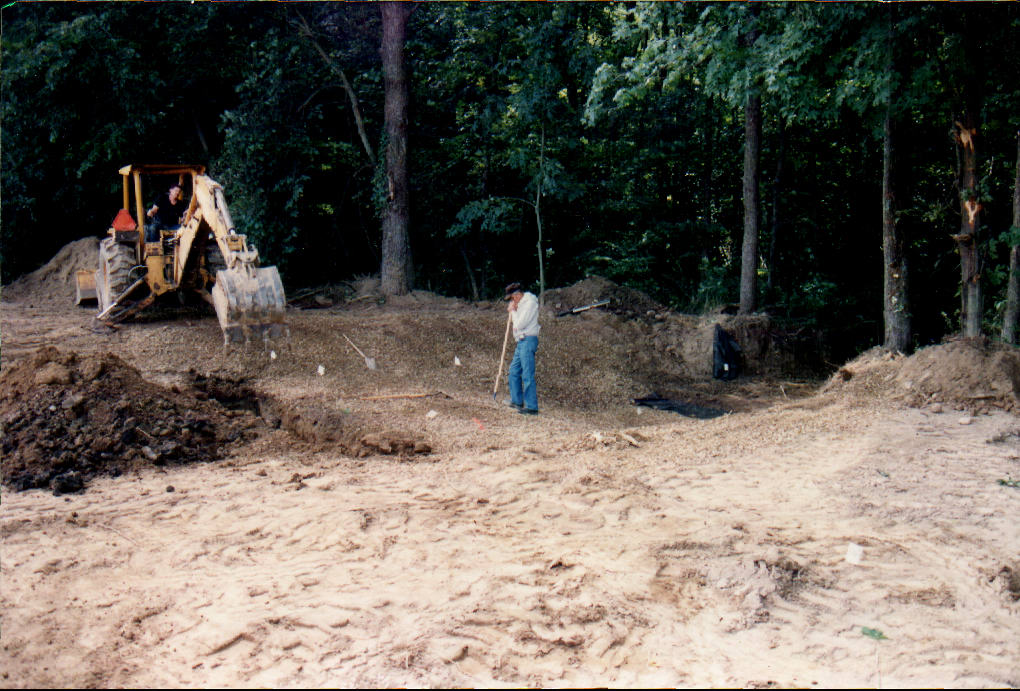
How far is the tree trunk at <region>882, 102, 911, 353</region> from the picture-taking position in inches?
504

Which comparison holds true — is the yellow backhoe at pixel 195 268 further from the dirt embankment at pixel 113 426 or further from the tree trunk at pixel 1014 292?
the tree trunk at pixel 1014 292

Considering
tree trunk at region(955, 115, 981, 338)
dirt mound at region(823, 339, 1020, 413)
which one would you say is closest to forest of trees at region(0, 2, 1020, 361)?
tree trunk at region(955, 115, 981, 338)

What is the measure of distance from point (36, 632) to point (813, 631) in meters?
4.41

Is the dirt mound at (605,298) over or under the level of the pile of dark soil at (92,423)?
over

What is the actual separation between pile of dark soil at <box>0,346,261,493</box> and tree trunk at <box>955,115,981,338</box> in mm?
10086

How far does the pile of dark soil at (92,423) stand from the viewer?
7.45 metres

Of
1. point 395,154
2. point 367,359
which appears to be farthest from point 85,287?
point 395,154

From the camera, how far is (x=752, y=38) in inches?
549

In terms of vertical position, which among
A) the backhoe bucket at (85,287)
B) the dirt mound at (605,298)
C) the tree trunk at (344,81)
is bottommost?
the dirt mound at (605,298)

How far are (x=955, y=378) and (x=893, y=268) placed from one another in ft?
9.25

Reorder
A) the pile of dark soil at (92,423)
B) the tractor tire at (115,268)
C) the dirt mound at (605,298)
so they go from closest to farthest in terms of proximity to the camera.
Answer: the pile of dark soil at (92,423) → the tractor tire at (115,268) → the dirt mound at (605,298)

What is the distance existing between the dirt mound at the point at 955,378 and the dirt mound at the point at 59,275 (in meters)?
15.0

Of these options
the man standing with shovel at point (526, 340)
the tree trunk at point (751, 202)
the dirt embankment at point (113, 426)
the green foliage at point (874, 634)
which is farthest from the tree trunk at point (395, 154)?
the green foliage at point (874, 634)

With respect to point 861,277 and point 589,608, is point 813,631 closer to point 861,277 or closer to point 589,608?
point 589,608
